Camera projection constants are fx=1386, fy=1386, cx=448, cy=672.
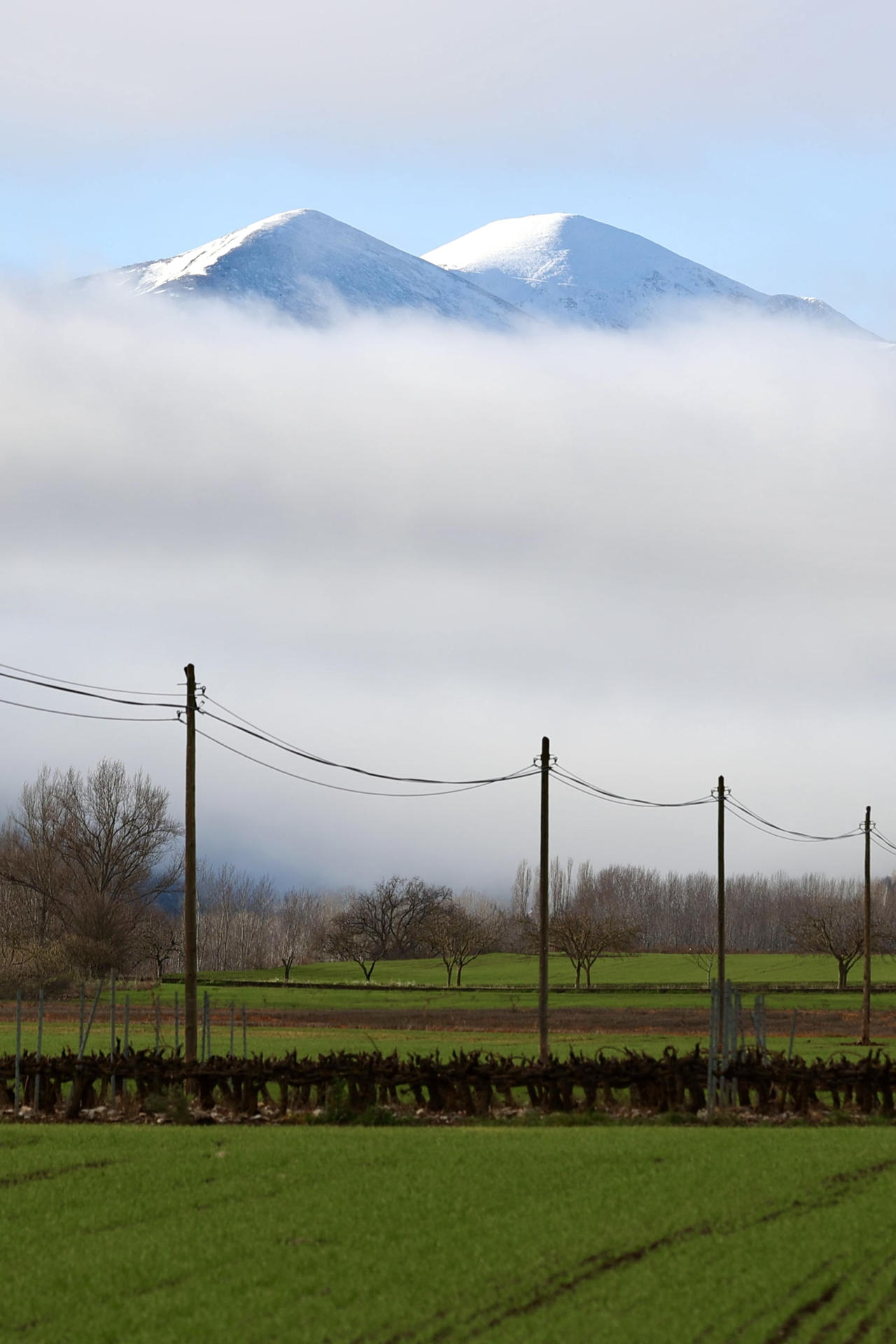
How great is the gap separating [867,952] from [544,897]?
22658 mm

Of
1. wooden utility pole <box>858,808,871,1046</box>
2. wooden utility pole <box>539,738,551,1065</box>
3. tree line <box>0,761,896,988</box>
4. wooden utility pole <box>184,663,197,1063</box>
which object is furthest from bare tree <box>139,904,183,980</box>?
wooden utility pole <box>184,663,197,1063</box>

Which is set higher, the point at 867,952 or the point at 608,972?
the point at 867,952

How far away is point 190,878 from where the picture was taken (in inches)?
1207

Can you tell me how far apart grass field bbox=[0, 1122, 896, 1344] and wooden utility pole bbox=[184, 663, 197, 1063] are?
683 centimetres

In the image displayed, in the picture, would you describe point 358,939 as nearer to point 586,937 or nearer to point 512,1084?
point 586,937

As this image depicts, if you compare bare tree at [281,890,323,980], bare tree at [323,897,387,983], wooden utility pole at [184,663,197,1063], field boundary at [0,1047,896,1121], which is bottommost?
bare tree at [281,890,323,980]

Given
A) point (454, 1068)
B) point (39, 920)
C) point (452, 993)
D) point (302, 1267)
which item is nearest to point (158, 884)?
point (39, 920)

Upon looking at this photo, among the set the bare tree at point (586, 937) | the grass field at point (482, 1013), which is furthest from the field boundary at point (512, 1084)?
the bare tree at point (586, 937)

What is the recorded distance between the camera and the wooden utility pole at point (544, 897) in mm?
36312

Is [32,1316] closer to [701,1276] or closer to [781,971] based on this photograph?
[701,1276]

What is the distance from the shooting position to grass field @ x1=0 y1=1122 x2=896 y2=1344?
1198cm

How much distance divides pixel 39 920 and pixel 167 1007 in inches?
1674

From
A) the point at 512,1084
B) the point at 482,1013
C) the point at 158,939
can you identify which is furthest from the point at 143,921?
the point at 512,1084

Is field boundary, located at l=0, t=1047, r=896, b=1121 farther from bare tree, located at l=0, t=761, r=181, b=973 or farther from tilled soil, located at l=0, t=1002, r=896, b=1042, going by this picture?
bare tree, located at l=0, t=761, r=181, b=973
